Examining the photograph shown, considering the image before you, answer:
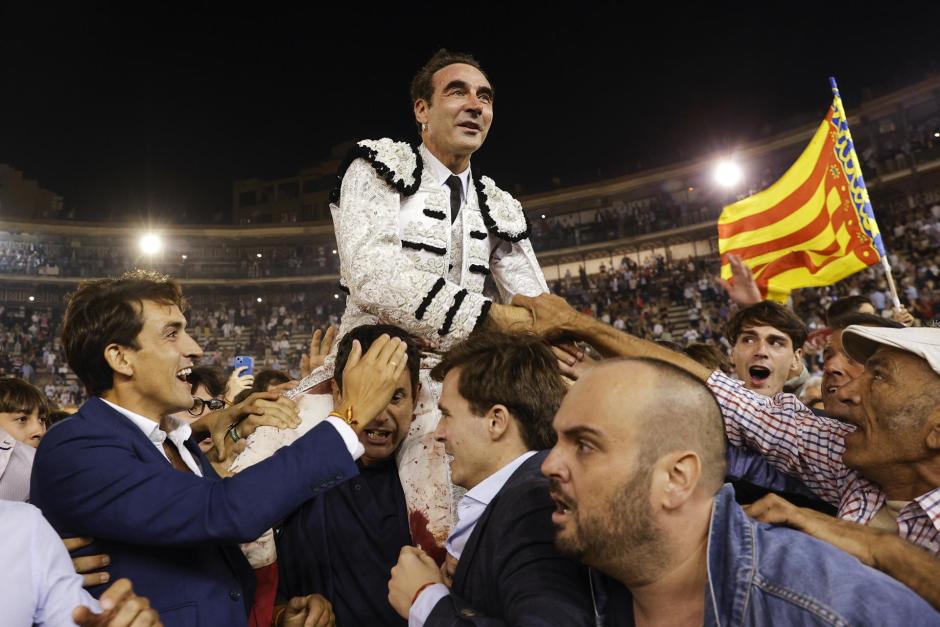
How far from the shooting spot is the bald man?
144 cm

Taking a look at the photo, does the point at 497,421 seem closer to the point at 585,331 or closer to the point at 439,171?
the point at 585,331

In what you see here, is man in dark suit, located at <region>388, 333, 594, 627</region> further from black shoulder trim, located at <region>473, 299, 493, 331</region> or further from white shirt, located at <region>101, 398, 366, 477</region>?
white shirt, located at <region>101, 398, 366, 477</region>

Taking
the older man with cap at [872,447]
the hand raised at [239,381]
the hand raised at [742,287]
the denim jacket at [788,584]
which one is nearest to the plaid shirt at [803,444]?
the older man with cap at [872,447]

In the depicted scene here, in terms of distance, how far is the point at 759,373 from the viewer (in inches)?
178

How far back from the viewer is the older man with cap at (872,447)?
162 cm

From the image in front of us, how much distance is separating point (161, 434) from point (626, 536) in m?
1.49

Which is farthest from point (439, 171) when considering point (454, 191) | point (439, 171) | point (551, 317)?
point (551, 317)

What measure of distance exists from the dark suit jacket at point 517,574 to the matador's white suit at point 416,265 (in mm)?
744

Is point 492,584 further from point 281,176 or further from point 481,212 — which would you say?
point 281,176

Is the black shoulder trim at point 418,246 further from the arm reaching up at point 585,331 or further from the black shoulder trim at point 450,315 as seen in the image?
the arm reaching up at point 585,331

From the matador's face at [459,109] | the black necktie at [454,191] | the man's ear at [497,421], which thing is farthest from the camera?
the black necktie at [454,191]

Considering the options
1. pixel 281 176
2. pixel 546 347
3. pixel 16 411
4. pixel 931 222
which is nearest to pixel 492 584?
pixel 546 347

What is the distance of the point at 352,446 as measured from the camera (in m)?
2.05

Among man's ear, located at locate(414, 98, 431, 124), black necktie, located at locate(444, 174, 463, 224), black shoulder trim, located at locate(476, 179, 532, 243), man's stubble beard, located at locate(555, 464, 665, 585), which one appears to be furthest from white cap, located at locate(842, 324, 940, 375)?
man's ear, located at locate(414, 98, 431, 124)
